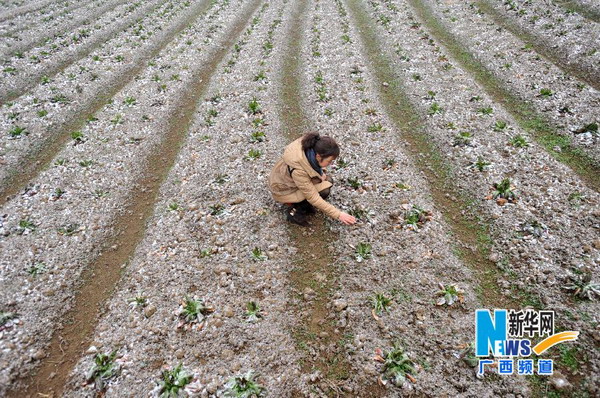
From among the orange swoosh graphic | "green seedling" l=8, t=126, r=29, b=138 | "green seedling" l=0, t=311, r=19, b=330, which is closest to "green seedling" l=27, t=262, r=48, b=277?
"green seedling" l=0, t=311, r=19, b=330

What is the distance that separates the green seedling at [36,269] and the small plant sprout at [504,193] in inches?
588

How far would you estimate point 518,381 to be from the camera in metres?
7.35

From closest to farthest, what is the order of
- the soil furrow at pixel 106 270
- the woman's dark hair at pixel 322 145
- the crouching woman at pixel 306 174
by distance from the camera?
the soil furrow at pixel 106 270
the woman's dark hair at pixel 322 145
the crouching woman at pixel 306 174

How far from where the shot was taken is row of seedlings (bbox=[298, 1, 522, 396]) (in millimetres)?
7766

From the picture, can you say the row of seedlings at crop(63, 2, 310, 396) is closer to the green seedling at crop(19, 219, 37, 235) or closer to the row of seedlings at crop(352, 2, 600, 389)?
the green seedling at crop(19, 219, 37, 235)

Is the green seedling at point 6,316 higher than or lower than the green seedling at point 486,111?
lower

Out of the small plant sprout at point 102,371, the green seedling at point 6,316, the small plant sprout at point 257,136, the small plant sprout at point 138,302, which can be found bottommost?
the small plant sprout at point 102,371

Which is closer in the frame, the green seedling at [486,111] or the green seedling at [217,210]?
the green seedling at [217,210]

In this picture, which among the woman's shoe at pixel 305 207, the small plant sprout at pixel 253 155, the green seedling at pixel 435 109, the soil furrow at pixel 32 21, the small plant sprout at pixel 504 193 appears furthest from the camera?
the soil furrow at pixel 32 21

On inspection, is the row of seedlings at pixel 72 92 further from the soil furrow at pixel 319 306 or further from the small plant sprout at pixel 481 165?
the small plant sprout at pixel 481 165

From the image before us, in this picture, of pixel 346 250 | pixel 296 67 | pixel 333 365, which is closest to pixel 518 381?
pixel 333 365

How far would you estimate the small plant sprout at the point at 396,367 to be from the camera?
24.6 ft

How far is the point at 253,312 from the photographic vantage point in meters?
8.92

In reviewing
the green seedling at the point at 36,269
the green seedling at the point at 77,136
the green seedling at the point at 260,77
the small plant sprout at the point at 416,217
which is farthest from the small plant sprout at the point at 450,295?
the green seedling at the point at 77,136
